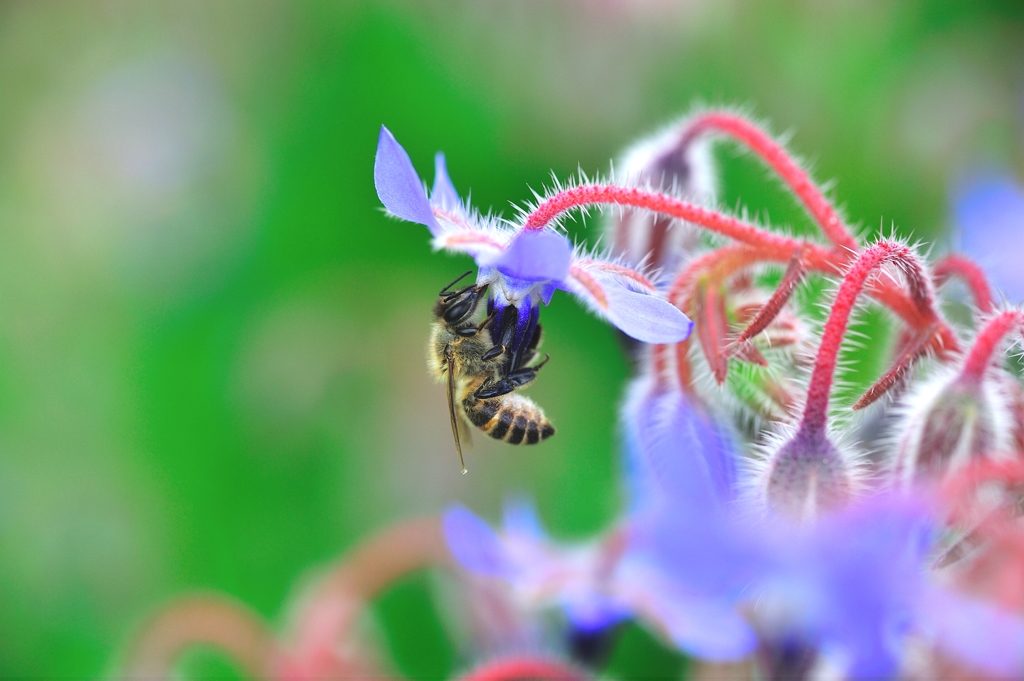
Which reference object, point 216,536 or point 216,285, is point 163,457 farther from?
point 216,285

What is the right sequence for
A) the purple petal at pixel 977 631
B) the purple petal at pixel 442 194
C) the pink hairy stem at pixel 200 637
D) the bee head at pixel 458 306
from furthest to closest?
the pink hairy stem at pixel 200 637, the bee head at pixel 458 306, the purple petal at pixel 442 194, the purple petal at pixel 977 631

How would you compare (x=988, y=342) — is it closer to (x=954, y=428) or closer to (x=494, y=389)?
(x=954, y=428)

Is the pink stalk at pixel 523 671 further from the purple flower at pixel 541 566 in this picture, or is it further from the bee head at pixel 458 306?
the bee head at pixel 458 306

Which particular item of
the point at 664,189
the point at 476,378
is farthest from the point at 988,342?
the point at 476,378

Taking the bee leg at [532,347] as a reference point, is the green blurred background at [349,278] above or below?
above

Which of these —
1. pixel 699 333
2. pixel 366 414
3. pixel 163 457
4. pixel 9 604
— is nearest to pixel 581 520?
pixel 366 414

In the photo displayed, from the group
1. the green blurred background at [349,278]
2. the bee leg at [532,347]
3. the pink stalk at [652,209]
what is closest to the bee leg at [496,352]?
the bee leg at [532,347]
